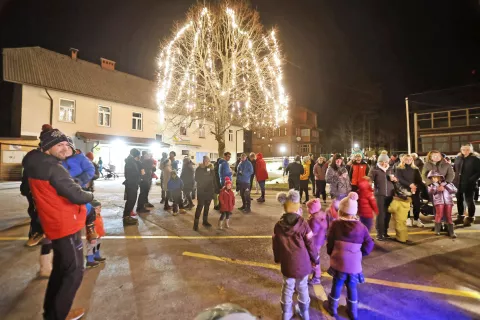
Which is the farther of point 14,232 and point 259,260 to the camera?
point 14,232

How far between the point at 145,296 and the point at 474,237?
272 inches

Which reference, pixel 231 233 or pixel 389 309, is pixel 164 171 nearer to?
pixel 231 233

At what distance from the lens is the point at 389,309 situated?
3176 millimetres

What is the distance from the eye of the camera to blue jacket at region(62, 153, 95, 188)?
4473mm

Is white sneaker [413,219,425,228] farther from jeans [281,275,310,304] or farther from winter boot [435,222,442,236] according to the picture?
jeans [281,275,310,304]

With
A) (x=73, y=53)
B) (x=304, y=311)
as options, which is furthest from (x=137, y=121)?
(x=304, y=311)

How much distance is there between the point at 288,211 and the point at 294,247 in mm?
427

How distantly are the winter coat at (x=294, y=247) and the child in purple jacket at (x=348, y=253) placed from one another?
13.0 inches

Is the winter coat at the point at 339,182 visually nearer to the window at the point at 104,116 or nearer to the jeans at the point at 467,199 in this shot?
the jeans at the point at 467,199

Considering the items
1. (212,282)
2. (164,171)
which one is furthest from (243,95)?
(212,282)

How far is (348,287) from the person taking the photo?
3.16m

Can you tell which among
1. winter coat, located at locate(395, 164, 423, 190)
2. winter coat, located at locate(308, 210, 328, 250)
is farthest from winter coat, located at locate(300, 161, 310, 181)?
winter coat, located at locate(308, 210, 328, 250)

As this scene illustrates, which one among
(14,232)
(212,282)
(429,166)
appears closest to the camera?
(212,282)

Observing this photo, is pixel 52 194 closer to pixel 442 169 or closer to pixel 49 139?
pixel 49 139
